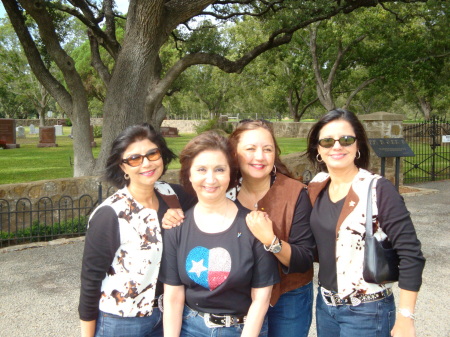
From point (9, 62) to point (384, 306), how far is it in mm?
44035

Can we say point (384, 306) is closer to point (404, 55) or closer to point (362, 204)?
point (362, 204)

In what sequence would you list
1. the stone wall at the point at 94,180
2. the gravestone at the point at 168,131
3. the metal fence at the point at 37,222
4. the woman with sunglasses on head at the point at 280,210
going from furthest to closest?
the gravestone at the point at 168,131
the stone wall at the point at 94,180
the metal fence at the point at 37,222
the woman with sunglasses on head at the point at 280,210

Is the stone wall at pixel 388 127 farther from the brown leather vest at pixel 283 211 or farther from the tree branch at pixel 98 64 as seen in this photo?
the brown leather vest at pixel 283 211

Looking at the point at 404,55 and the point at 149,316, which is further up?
the point at 404,55

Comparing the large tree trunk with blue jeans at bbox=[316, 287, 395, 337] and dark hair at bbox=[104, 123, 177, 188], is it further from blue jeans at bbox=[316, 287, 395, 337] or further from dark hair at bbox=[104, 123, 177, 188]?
blue jeans at bbox=[316, 287, 395, 337]

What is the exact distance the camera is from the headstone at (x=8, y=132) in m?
21.2

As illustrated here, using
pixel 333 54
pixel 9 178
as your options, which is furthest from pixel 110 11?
pixel 333 54

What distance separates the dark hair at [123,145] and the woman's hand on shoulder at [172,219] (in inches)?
15.0

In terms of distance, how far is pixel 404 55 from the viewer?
68.6ft

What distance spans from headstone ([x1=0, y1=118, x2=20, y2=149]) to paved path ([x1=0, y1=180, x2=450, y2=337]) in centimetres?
1648

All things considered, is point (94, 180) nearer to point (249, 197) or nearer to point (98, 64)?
point (98, 64)

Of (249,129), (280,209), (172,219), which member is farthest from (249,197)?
(172,219)

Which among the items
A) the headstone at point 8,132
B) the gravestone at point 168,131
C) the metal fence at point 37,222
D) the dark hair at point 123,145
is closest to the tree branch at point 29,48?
the metal fence at point 37,222

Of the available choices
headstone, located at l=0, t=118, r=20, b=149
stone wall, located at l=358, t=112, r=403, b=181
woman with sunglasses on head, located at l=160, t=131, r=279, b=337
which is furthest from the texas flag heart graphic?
headstone, located at l=0, t=118, r=20, b=149
